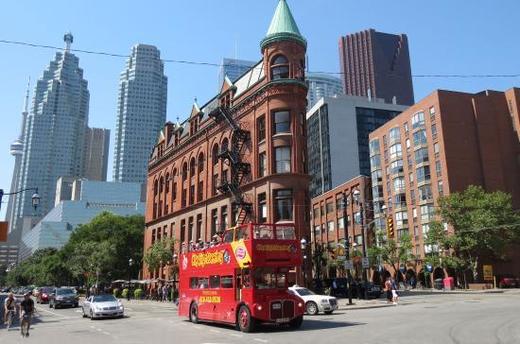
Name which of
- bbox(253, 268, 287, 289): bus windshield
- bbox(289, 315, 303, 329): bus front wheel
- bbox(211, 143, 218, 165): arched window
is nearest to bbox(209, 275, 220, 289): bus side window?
bbox(253, 268, 287, 289): bus windshield

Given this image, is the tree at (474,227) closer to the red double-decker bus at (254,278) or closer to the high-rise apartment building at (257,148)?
the high-rise apartment building at (257,148)

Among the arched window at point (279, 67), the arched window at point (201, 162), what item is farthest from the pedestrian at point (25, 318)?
the arched window at point (201, 162)

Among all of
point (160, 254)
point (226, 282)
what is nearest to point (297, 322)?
point (226, 282)

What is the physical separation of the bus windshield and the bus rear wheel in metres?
1.10

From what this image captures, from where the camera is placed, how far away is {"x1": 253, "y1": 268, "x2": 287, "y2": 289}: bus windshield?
19.4 m

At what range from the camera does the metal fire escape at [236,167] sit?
45031 mm

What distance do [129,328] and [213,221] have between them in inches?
1190

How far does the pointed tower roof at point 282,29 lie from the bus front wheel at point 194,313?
2773 centimetres

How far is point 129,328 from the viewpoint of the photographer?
21562mm

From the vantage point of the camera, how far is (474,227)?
56781 millimetres

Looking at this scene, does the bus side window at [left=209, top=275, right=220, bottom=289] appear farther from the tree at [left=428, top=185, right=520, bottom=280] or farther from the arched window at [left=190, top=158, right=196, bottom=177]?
the tree at [left=428, top=185, right=520, bottom=280]

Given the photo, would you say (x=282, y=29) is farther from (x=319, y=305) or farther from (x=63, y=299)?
(x=63, y=299)

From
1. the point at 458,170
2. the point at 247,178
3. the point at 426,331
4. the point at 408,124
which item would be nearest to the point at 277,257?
the point at 426,331

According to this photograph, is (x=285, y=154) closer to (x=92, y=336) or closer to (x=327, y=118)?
(x=92, y=336)
